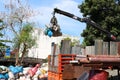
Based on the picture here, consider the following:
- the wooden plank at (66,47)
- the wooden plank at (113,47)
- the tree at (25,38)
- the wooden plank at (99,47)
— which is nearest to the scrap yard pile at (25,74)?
the wooden plank at (66,47)

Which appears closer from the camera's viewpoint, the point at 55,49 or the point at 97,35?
the point at 55,49

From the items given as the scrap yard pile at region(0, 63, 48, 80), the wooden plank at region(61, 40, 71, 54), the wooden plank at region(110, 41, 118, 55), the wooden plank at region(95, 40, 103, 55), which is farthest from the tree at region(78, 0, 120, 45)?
the wooden plank at region(110, 41, 118, 55)

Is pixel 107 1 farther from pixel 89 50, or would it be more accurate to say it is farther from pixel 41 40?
pixel 41 40

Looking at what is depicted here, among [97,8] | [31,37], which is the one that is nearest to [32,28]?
[31,37]

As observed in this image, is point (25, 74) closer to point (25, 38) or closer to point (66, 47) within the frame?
point (66, 47)

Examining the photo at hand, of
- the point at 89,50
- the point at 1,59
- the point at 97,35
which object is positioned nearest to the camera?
the point at 89,50

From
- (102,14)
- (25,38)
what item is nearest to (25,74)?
(102,14)

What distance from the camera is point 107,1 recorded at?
33.7m

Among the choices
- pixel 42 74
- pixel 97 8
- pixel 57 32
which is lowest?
pixel 42 74

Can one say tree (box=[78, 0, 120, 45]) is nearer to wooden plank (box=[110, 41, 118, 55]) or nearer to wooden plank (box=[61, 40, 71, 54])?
wooden plank (box=[61, 40, 71, 54])

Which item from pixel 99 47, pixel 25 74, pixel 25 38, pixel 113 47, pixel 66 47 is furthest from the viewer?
pixel 25 38

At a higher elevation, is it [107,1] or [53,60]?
[107,1]

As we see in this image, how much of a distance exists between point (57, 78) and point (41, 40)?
218ft

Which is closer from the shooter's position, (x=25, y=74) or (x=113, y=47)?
(x=113, y=47)
